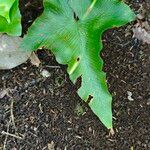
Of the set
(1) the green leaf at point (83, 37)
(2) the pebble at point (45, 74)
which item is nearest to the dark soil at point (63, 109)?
(2) the pebble at point (45, 74)

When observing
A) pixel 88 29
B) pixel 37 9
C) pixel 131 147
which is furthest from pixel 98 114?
pixel 37 9

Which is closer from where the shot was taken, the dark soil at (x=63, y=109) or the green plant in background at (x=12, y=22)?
the green plant in background at (x=12, y=22)

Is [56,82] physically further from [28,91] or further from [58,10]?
[58,10]

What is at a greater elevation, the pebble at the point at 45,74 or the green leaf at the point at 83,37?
the green leaf at the point at 83,37

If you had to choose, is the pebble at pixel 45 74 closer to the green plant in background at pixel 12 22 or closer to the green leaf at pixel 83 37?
the green leaf at pixel 83 37

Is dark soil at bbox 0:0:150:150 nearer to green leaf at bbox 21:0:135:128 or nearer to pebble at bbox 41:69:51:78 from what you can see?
pebble at bbox 41:69:51:78
